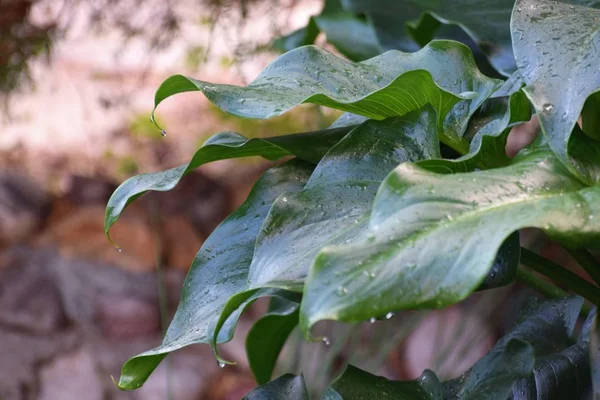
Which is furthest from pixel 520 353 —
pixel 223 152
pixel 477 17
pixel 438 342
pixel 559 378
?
pixel 438 342

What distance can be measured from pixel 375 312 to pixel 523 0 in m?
0.31

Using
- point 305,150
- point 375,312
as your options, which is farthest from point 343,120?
point 375,312

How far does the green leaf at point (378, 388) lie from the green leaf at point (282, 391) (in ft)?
0.13

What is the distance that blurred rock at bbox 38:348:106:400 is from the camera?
2199 mm

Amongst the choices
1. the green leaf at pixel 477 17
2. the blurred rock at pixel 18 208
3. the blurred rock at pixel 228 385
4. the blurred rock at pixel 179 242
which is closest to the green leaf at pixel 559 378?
the green leaf at pixel 477 17

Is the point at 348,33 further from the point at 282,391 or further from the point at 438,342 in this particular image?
the point at 438,342

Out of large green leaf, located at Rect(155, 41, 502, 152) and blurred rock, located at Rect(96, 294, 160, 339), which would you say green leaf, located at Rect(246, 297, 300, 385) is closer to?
large green leaf, located at Rect(155, 41, 502, 152)

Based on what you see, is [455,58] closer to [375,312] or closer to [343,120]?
[343,120]

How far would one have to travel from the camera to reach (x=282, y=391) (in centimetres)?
52

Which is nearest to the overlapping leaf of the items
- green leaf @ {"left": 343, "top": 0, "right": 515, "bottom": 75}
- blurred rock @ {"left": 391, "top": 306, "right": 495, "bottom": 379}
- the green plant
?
green leaf @ {"left": 343, "top": 0, "right": 515, "bottom": 75}

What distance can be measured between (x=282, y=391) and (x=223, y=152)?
0.19 m

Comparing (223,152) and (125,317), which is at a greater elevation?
(223,152)

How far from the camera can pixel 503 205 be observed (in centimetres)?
35

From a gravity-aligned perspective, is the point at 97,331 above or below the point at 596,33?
below
